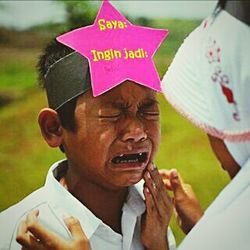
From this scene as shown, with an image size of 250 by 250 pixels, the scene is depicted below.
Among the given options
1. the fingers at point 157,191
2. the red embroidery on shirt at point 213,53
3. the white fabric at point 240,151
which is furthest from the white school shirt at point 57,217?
the red embroidery on shirt at point 213,53

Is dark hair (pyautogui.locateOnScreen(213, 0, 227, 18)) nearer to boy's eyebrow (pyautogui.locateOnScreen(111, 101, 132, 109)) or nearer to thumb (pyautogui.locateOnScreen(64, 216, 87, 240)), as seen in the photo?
boy's eyebrow (pyautogui.locateOnScreen(111, 101, 132, 109))

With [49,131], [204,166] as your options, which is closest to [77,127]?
[49,131]

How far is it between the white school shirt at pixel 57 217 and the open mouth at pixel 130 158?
0.15m

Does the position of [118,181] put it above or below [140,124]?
below

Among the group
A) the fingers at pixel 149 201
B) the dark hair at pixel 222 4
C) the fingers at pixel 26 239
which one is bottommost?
the fingers at pixel 26 239

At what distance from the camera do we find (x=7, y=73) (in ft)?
5.06

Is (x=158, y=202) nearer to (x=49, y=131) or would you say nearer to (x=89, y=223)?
(x=89, y=223)

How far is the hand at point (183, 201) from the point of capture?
1648 mm

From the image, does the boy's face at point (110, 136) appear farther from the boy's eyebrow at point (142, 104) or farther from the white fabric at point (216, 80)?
the white fabric at point (216, 80)

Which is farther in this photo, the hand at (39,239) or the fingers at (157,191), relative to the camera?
the fingers at (157,191)

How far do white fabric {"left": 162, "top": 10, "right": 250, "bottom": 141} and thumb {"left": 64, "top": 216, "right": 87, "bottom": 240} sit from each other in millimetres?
425

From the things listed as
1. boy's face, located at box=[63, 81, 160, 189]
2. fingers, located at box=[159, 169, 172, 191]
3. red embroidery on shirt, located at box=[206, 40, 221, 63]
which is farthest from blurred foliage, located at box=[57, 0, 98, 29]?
fingers, located at box=[159, 169, 172, 191]

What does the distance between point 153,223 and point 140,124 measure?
0.28 metres

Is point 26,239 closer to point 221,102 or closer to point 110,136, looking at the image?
point 110,136
